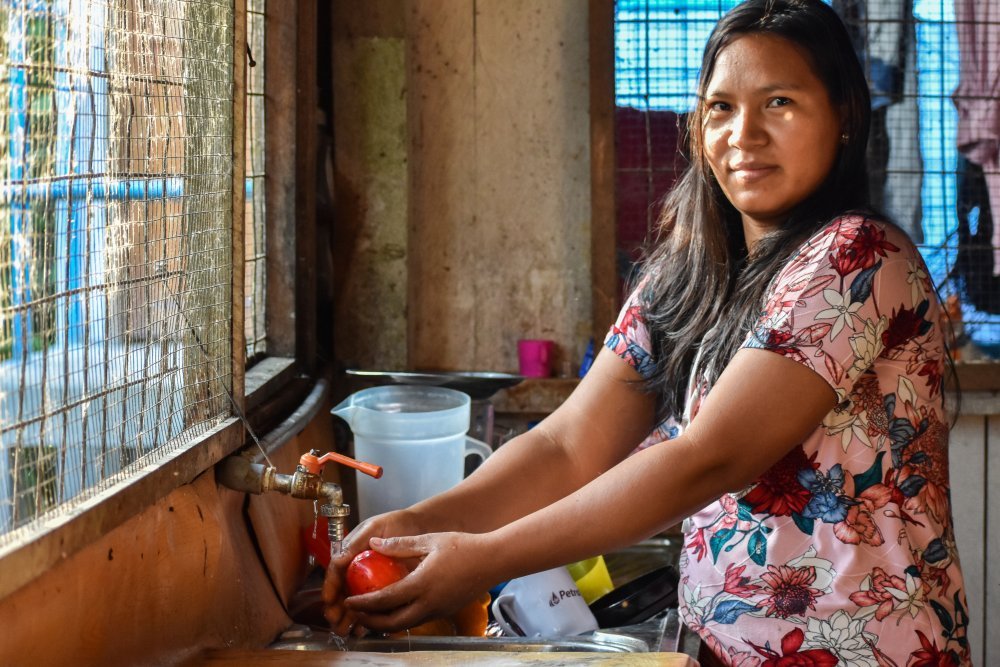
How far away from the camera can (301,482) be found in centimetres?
164

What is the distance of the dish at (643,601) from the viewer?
198 centimetres

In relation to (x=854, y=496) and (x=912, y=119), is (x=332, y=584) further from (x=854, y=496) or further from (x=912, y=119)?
(x=912, y=119)

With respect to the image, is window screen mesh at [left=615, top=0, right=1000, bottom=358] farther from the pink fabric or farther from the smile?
the smile

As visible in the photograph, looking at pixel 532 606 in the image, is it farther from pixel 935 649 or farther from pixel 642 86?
pixel 642 86

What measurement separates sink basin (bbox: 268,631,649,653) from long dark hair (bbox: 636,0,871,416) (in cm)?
41

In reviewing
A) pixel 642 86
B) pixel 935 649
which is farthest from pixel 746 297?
pixel 642 86

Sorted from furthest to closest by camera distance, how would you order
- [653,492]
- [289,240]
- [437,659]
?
[289,240] → [653,492] → [437,659]

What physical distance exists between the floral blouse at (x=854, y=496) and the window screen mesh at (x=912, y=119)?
4.98 feet

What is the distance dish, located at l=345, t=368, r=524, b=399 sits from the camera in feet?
8.70

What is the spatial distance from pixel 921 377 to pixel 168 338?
3.47 ft

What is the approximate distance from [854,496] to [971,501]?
1.84 m

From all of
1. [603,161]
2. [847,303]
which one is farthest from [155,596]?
[603,161]

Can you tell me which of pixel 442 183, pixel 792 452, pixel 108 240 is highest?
pixel 442 183

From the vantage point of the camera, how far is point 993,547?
3160 mm
